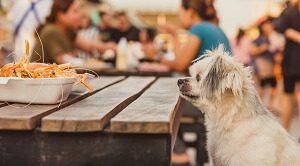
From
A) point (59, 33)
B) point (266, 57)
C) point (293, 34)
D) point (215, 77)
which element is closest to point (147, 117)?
point (215, 77)

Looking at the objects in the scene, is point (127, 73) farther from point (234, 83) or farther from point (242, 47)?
point (242, 47)

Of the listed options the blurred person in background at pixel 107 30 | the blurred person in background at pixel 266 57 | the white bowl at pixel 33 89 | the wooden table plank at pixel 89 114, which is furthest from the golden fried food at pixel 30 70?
the blurred person in background at pixel 266 57

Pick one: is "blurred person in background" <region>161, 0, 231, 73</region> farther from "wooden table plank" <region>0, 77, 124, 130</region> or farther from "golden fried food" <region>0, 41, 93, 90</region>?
"wooden table plank" <region>0, 77, 124, 130</region>

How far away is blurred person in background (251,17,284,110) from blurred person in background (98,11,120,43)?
3078 mm

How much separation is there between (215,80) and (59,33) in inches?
119

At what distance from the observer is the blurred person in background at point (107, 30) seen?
1074 cm

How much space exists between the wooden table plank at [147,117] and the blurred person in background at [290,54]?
4201mm

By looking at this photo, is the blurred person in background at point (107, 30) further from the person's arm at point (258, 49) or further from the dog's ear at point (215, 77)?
the dog's ear at point (215, 77)

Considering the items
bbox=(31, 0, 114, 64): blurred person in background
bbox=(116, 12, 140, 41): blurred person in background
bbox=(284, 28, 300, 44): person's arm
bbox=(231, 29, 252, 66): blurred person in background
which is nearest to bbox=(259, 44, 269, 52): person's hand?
bbox=(231, 29, 252, 66): blurred person in background

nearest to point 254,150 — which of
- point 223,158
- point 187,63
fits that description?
point 223,158

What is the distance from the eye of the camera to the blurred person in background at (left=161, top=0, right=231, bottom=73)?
4.95 m

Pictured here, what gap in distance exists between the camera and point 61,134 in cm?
212

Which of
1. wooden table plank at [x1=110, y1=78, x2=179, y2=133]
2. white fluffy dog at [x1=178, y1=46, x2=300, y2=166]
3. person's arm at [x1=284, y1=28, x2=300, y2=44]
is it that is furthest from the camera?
person's arm at [x1=284, y1=28, x2=300, y2=44]

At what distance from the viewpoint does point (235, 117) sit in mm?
3057
